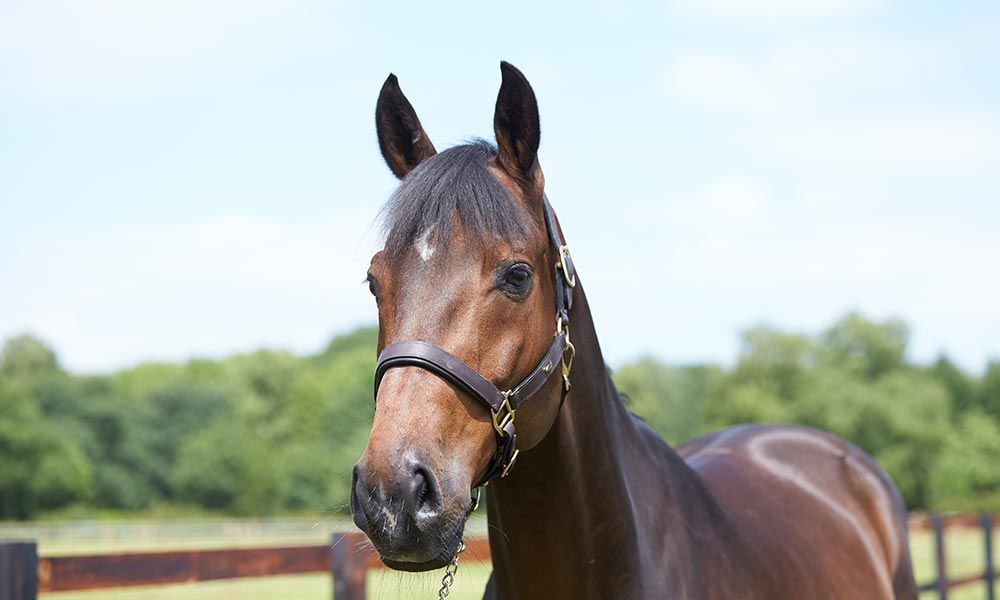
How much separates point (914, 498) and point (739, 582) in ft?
174

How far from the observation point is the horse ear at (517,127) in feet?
8.22

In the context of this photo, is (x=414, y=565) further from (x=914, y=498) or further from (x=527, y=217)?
(x=914, y=498)

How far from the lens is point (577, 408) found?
2.70m

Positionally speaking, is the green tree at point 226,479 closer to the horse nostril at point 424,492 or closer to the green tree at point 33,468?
the green tree at point 33,468

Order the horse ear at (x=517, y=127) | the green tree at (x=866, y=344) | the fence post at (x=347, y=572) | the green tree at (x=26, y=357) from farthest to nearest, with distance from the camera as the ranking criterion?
the green tree at (x=26, y=357) < the green tree at (x=866, y=344) < the fence post at (x=347, y=572) < the horse ear at (x=517, y=127)

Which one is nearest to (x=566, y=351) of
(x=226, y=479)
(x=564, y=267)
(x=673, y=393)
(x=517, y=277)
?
(x=564, y=267)

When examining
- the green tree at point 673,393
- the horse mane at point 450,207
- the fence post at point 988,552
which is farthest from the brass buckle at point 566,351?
the green tree at point 673,393

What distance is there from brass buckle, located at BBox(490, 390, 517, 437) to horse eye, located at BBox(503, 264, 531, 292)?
25cm

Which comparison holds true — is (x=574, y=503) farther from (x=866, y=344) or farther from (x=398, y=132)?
(x=866, y=344)

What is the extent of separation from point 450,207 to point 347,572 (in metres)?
3.31

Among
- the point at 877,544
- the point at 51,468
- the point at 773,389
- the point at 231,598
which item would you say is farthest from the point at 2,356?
the point at 877,544

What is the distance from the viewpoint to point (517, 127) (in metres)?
2.56

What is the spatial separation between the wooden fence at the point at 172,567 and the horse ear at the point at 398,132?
1.20 metres

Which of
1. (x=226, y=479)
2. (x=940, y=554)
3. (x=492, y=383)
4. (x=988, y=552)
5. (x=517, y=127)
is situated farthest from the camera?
(x=226, y=479)
